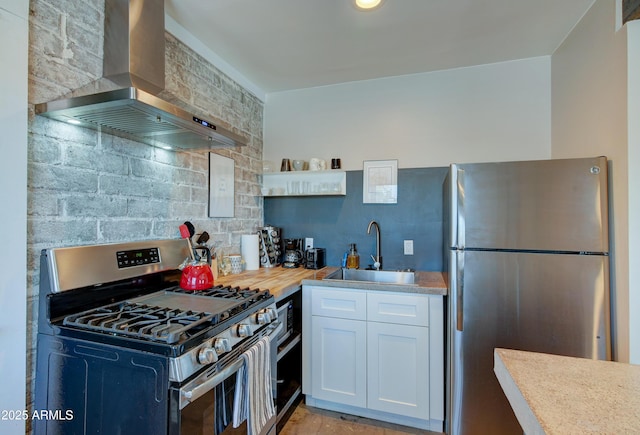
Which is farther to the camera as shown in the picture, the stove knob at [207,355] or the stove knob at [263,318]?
the stove knob at [263,318]

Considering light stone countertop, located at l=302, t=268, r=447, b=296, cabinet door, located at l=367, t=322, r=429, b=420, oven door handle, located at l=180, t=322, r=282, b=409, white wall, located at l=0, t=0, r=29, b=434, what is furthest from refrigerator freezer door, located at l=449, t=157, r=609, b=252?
white wall, located at l=0, t=0, r=29, b=434

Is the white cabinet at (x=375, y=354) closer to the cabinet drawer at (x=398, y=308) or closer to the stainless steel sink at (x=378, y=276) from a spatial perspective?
the cabinet drawer at (x=398, y=308)

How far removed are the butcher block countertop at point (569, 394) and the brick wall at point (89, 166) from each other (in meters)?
1.64

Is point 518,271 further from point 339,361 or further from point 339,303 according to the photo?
point 339,361

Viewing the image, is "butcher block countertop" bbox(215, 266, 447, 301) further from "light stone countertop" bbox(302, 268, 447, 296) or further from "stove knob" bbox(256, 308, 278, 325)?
"stove knob" bbox(256, 308, 278, 325)

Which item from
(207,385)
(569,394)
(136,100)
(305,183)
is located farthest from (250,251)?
(569,394)

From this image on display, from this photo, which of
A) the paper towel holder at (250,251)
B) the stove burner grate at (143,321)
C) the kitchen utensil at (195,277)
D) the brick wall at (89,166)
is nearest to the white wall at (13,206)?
the brick wall at (89,166)

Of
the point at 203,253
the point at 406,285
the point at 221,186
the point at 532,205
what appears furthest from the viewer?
the point at 221,186

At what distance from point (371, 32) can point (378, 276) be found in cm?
176

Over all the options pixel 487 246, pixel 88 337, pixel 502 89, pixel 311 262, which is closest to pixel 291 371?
pixel 311 262

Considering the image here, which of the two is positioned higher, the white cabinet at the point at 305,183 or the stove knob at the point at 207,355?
the white cabinet at the point at 305,183

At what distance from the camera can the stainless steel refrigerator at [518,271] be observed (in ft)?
4.81

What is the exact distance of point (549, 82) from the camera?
219cm

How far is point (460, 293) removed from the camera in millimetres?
1639
